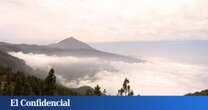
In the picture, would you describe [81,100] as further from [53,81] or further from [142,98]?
[53,81]

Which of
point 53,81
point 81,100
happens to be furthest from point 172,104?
point 53,81

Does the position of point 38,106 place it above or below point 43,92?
below

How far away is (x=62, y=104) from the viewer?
27.1 meters

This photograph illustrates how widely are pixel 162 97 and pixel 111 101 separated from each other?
3.10 m

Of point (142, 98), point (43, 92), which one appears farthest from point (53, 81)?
point (142, 98)

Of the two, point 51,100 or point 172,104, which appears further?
point 172,104

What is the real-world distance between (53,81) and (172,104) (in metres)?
87.1

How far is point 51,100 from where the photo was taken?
26984 mm

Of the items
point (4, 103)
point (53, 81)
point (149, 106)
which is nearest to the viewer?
point (4, 103)

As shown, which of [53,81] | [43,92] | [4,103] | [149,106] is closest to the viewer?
[4,103]

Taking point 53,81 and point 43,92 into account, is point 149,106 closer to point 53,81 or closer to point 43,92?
point 43,92

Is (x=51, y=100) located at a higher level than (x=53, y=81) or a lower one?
lower

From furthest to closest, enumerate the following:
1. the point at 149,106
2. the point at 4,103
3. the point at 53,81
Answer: the point at 53,81
the point at 149,106
the point at 4,103

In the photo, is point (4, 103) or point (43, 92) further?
point (43, 92)
